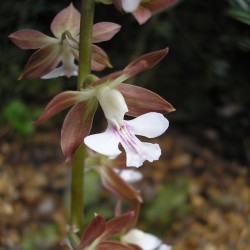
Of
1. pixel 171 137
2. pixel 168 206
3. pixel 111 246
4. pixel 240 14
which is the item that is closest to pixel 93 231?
pixel 111 246

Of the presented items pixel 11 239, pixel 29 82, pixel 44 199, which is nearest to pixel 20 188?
pixel 44 199

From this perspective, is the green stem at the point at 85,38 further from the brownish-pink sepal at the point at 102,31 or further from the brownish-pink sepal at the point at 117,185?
the brownish-pink sepal at the point at 117,185

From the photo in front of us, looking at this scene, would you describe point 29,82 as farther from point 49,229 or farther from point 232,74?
point 232,74

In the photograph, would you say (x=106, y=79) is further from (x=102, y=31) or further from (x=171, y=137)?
(x=171, y=137)

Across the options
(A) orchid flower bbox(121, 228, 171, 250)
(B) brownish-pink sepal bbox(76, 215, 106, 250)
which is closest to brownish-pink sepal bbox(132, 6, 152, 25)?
(B) brownish-pink sepal bbox(76, 215, 106, 250)

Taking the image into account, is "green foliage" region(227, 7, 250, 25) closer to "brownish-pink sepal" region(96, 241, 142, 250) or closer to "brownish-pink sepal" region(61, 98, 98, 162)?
"brownish-pink sepal" region(61, 98, 98, 162)
